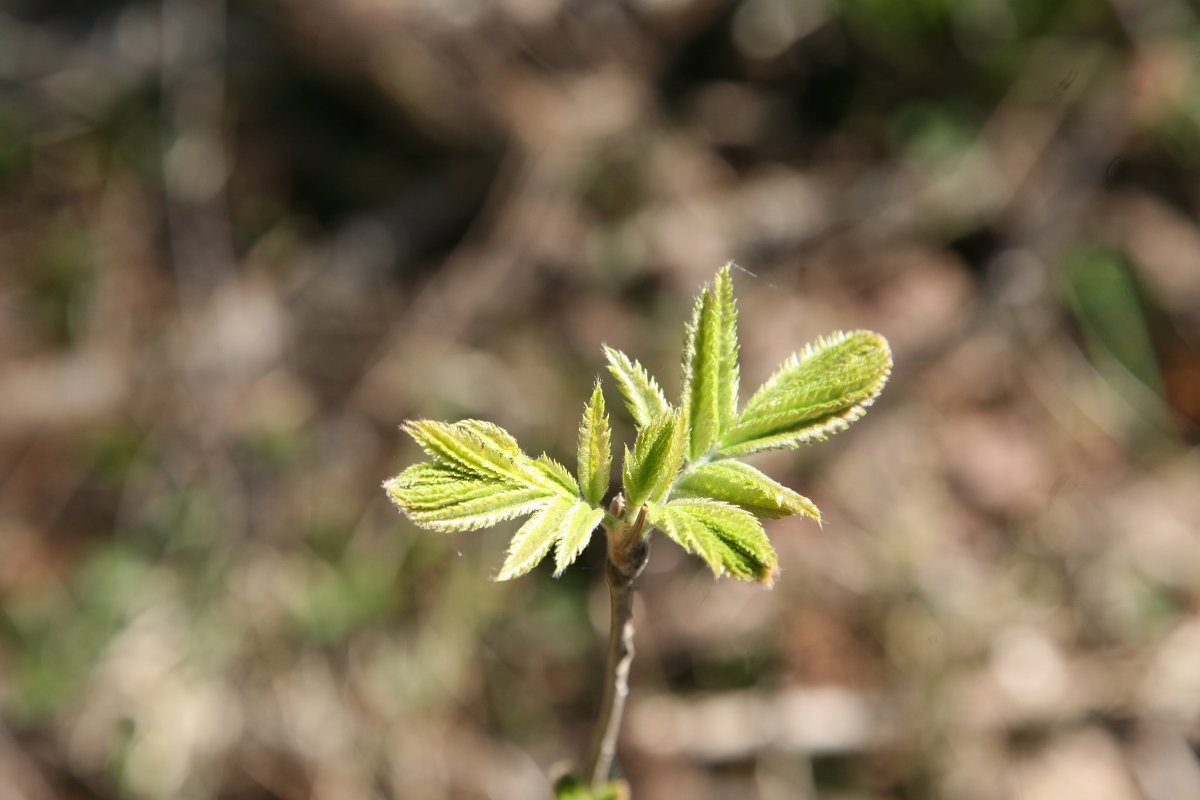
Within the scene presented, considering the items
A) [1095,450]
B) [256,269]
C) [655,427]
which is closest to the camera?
[655,427]

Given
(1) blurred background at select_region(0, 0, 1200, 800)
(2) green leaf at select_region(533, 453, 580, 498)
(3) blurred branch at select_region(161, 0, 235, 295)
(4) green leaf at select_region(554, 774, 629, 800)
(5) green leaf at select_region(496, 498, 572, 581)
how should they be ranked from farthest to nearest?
(3) blurred branch at select_region(161, 0, 235, 295)
(1) blurred background at select_region(0, 0, 1200, 800)
(4) green leaf at select_region(554, 774, 629, 800)
(2) green leaf at select_region(533, 453, 580, 498)
(5) green leaf at select_region(496, 498, 572, 581)

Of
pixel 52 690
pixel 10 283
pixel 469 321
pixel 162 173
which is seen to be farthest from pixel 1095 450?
pixel 10 283

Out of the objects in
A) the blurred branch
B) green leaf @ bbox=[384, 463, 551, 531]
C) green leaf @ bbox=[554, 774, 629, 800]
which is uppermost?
the blurred branch

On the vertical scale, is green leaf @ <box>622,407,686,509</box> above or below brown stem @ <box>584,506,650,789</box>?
above

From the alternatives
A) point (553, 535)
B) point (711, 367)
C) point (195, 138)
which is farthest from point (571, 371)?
point (553, 535)

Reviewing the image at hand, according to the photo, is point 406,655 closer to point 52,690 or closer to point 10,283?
point 52,690

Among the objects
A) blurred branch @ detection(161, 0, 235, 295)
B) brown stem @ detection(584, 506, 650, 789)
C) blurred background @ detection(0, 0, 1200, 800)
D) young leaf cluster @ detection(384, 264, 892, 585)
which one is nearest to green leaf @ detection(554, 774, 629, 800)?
brown stem @ detection(584, 506, 650, 789)

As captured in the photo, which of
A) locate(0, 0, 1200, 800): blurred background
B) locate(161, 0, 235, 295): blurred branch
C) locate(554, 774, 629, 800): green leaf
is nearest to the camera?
locate(554, 774, 629, 800): green leaf

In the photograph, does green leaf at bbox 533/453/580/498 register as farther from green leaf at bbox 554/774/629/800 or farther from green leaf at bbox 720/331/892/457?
green leaf at bbox 554/774/629/800
